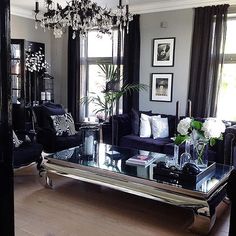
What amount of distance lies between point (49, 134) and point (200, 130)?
250cm

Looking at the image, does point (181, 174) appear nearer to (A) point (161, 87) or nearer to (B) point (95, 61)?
(A) point (161, 87)

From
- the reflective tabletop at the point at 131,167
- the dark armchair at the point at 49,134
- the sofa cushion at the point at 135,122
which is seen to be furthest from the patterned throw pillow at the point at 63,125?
the sofa cushion at the point at 135,122

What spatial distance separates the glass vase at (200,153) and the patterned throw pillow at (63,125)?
237 centimetres

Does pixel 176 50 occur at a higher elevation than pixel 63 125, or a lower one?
higher

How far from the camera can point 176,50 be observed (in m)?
5.12

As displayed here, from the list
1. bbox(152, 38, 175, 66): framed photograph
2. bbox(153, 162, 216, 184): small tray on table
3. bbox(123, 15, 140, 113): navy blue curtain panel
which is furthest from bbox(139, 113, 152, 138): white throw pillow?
bbox(153, 162, 216, 184): small tray on table

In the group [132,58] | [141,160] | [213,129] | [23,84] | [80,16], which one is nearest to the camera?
[213,129]

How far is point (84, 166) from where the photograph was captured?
10.8 feet

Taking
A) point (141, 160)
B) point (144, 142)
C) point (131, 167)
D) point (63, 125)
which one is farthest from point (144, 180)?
point (63, 125)

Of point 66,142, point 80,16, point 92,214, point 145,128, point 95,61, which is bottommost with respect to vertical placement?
point 92,214

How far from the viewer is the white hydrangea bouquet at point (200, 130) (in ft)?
9.24

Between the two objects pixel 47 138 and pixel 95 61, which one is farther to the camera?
pixel 95 61

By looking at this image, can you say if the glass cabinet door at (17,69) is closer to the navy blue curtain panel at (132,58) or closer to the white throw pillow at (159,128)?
the navy blue curtain panel at (132,58)

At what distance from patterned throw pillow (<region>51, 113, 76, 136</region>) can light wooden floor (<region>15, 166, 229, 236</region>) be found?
115cm
